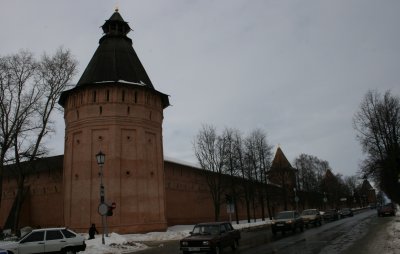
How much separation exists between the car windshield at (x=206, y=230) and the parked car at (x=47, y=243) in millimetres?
4935

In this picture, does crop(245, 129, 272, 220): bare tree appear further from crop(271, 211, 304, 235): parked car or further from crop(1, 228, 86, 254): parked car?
crop(1, 228, 86, 254): parked car

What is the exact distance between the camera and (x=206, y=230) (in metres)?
17.1

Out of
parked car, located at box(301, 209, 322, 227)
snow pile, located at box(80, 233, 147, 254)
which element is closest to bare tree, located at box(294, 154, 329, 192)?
parked car, located at box(301, 209, 322, 227)

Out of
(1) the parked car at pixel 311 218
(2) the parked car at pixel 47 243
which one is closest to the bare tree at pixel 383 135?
(1) the parked car at pixel 311 218

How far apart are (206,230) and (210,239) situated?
1537 mm

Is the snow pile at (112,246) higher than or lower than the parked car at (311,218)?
lower

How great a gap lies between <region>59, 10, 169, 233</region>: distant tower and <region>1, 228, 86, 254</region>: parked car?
14.8 metres

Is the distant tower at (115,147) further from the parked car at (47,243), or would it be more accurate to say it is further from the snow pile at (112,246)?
the parked car at (47,243)

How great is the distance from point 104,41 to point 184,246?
91.5ft

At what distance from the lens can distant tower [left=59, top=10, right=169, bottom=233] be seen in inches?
1286

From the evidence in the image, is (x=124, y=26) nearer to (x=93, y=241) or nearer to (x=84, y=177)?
(x=84, y=177)

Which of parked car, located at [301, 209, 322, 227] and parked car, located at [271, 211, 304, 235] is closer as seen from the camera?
parked car, located at [271, 211, 304, 235]

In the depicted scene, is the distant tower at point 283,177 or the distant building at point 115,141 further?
the distant tower at point 283,177

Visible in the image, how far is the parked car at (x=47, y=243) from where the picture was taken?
1593 centimetres
